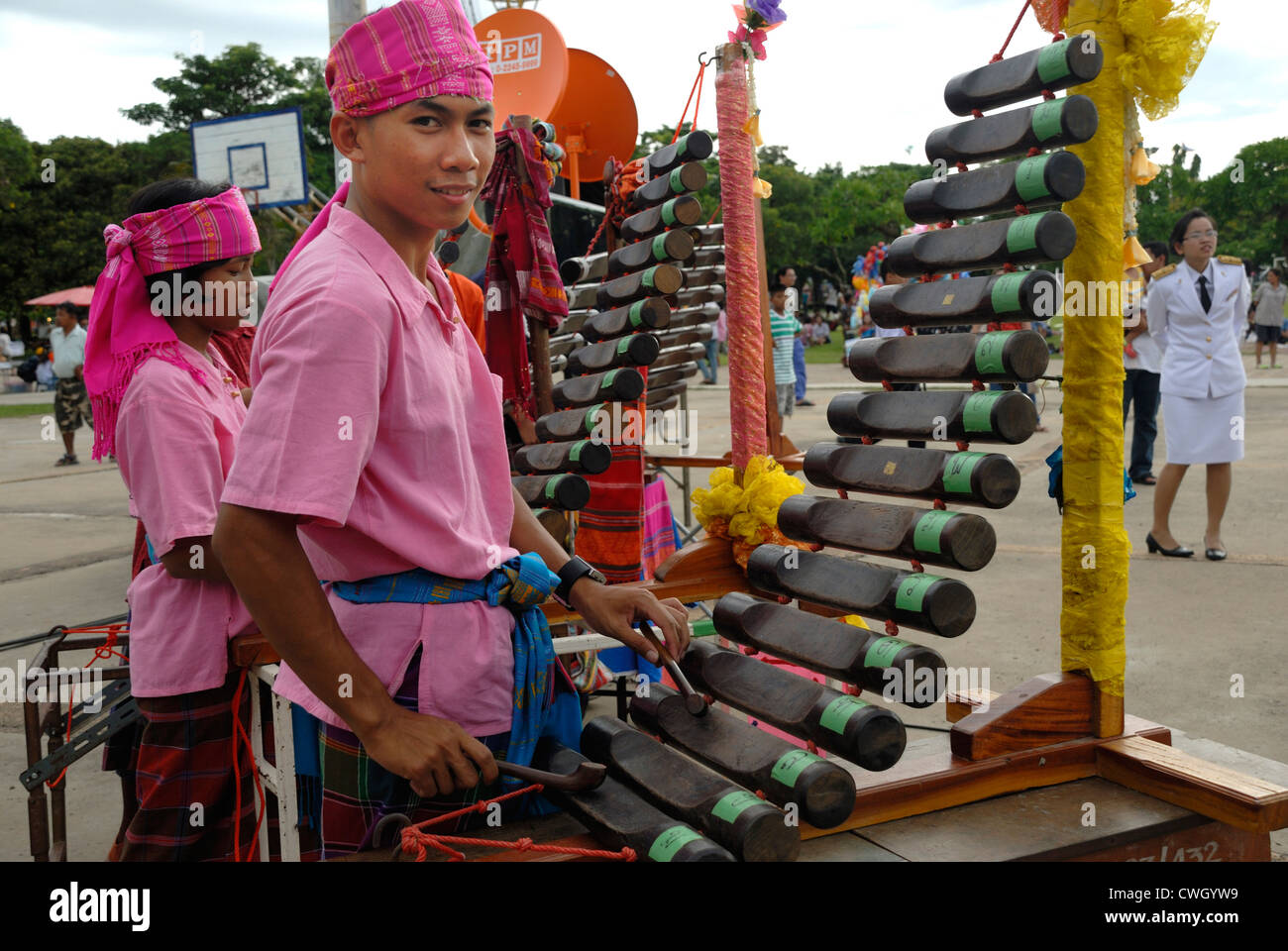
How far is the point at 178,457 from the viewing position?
2.14 metres

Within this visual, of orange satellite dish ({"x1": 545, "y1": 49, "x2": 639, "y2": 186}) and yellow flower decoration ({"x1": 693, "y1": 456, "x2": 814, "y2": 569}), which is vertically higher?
orange satellite dish ({"x1": 545, "y1": 49, "x2": 639, "y2": 186})

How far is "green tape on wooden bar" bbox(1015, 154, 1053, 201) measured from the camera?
69.2 inches

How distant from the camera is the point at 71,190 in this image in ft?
110

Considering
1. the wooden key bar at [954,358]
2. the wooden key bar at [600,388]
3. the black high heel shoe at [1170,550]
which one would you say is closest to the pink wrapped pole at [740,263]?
the wooden key bar at [600,388]

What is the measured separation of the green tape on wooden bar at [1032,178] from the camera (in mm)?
1757

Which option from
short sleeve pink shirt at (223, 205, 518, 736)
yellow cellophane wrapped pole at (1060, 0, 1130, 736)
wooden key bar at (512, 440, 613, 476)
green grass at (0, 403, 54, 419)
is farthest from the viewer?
green grass at (0, 403, 54, 419)

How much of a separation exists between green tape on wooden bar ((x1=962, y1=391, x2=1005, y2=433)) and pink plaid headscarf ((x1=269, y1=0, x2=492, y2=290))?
3.14ft

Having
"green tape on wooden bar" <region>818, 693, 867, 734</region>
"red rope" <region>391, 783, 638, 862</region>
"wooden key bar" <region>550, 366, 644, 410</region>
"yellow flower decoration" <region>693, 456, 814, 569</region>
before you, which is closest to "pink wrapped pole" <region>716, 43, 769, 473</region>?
"yellow flower decoration" <region>693, 456, 814, 569</region>

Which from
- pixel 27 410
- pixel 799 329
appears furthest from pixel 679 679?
pixel 27 410

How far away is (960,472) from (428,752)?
98cm

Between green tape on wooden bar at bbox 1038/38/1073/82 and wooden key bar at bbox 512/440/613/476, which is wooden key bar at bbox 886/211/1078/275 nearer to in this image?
green tape on wooden bar at bbox 1038/38/1073/82

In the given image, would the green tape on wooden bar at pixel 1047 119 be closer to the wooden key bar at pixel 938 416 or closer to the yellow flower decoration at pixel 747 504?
the wooden key bar at pixel 938 416

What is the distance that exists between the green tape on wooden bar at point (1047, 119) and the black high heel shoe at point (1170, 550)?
16.1 feet

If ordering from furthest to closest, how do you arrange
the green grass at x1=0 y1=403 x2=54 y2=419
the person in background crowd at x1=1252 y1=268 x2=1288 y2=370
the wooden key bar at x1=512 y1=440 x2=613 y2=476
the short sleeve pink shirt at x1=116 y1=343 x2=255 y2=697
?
the green grass at x1=0 y1=403 x2=54 y2=419, the person in background crowd at x1=1252 y1=268 x2=1288 y2=370, the wooden key bar at x1=512 y1=440 x2=613 y2=476, the short sleeve pink shirt at x1=116 y1=343 x2=255 y2=697
